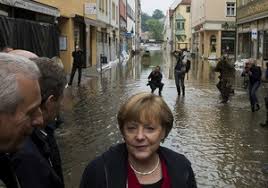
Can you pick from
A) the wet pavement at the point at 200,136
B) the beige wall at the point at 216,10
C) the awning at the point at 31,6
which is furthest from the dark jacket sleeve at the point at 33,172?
the beige wall at the point at 216,10

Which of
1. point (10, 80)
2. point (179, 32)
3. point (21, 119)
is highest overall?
point (179, 32)

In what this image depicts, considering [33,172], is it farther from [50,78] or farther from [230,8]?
[230,8]

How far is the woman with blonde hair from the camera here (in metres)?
2.48

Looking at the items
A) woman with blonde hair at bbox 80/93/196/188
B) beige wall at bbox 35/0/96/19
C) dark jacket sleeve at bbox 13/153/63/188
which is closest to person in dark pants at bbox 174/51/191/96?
beige wall at bbox 35/0/96/19

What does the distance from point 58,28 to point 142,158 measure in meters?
22.5

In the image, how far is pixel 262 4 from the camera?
34.5 metres

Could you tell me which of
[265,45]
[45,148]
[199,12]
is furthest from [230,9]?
[45,148]

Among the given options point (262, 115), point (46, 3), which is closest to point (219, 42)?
point (46, 3)

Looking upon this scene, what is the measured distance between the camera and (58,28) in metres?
24.5

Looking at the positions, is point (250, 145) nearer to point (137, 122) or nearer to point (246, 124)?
point (246, 124)

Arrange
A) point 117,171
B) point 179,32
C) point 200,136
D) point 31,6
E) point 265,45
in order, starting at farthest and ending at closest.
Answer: point 179,32, point 265,45, point 31,6, point 200,136, point 117,171

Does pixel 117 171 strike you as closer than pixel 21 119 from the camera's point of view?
No

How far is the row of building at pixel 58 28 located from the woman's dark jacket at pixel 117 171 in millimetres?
10163

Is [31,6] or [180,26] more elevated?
[180,26]
